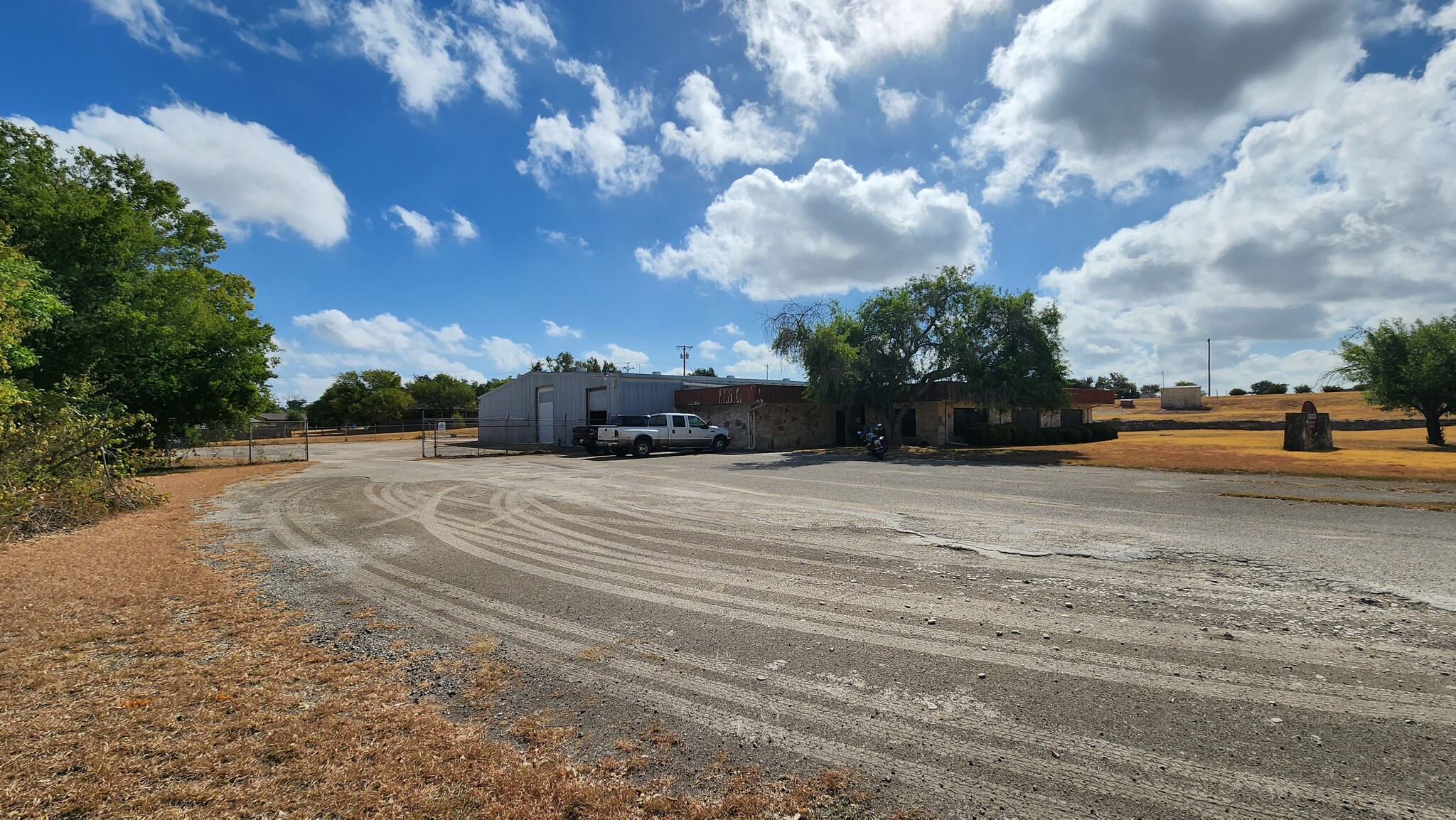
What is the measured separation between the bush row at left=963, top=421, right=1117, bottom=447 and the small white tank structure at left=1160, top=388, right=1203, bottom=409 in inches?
1255

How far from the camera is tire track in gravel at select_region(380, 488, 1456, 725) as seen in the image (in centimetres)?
354

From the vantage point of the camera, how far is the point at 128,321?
59.2 feet

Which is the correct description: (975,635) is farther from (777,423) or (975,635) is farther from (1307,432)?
(1307,432)

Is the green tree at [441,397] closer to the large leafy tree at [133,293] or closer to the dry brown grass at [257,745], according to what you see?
the large leafy tree at [133,293]

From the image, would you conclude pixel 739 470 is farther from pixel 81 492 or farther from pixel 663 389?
pixel 663 389

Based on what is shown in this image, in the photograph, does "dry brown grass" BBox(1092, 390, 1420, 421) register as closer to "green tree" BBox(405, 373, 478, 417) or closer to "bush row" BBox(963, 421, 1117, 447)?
"bush row" BBox(963, 421, 1117, 447)

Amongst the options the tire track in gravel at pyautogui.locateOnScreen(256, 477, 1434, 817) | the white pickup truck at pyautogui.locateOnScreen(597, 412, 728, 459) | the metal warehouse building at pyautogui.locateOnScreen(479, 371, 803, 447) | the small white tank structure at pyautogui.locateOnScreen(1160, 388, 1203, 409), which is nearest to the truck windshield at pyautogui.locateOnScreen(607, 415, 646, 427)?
the white pickup truck at pyautogui.locateOnScreen(597, 412, 728, 459)

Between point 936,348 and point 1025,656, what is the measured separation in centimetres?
2557

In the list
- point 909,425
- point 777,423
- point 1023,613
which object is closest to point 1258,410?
point 909,425

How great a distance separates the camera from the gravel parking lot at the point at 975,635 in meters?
2.93

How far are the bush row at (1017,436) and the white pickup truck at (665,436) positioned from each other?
12610 millimetres

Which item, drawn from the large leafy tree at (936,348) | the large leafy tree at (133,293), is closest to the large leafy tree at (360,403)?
the large leafy tree at (133,293)

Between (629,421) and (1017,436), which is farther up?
(629,421)

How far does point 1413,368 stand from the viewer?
2558 cm
